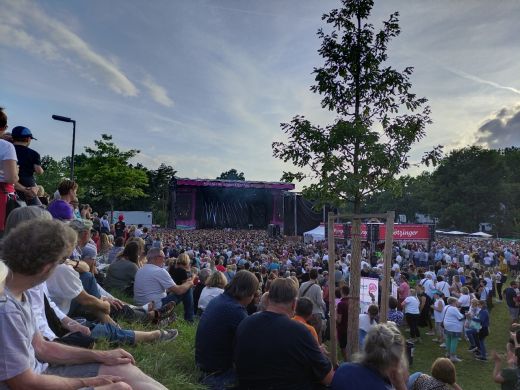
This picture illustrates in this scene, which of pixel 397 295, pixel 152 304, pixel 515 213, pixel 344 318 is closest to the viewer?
pixel 152 304

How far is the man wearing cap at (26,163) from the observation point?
4.79 m

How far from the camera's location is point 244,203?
47.4 m

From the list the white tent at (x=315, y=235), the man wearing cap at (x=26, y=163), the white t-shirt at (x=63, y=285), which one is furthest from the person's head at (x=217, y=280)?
the white tent at (x=315, y=235)

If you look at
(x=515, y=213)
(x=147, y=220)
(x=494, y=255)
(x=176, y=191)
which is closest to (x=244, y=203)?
(x=176, y=191)

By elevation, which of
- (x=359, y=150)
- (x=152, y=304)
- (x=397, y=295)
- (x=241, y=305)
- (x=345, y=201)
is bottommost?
(x=397, y=295)

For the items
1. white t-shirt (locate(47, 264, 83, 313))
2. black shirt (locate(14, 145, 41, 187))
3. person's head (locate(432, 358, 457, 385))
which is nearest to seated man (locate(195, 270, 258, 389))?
white t-shirt (locate(47, 264, 83, 313))

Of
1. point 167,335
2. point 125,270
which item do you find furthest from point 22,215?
point 125,270

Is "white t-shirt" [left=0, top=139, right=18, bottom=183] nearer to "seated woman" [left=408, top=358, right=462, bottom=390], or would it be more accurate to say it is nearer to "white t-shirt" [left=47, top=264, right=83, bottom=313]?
"white t-shirt" [left=47, top=264, right=83, bottom=313]

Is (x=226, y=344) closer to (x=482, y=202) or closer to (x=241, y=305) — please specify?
(x=241, y=305)

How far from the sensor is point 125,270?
21.6 feet

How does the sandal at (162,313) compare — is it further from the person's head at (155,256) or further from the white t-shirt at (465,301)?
the white t-shirt at (465,301)

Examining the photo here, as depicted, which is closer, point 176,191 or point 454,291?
point 454,291

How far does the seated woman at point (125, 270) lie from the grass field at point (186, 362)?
115cm

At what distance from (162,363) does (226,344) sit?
611 mm
